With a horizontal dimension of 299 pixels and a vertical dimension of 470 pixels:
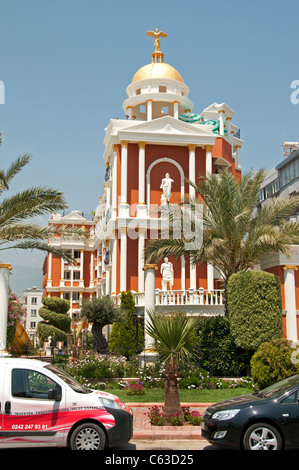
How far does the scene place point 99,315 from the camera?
23250mm

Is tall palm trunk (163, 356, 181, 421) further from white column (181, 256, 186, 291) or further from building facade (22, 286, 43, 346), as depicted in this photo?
building facade (22, 286, 43, 346)

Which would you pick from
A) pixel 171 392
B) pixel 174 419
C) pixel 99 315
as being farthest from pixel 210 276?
pixel 174 419

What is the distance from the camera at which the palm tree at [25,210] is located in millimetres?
17531

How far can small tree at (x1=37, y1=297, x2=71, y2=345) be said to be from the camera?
34375 mm

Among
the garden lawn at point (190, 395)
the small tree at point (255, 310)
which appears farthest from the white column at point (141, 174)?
the garden lawn at point (190, 395)

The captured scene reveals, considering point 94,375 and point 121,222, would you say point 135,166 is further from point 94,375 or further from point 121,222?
point 94,375

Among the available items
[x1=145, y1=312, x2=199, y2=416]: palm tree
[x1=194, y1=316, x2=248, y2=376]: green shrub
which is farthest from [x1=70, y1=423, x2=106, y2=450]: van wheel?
[x1=194, y1=316, x2=248, y2=376]: green shrub

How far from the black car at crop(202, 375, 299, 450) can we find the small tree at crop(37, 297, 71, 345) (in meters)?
26.6

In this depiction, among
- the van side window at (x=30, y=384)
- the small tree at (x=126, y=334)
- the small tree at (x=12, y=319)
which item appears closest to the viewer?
the van side window at (x=30, y=384)

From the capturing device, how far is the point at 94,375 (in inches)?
643

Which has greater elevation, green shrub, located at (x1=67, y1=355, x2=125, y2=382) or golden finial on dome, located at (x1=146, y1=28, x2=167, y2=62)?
golden finial on dome, located at (x1=146, y1=28, x2=167, y2=62)

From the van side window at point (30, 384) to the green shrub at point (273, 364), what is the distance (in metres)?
8.15

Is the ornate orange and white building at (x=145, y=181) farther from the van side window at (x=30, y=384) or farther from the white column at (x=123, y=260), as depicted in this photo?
the van side window at (x=30, y=384)

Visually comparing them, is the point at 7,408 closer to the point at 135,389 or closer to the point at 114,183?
the point at 135,389
